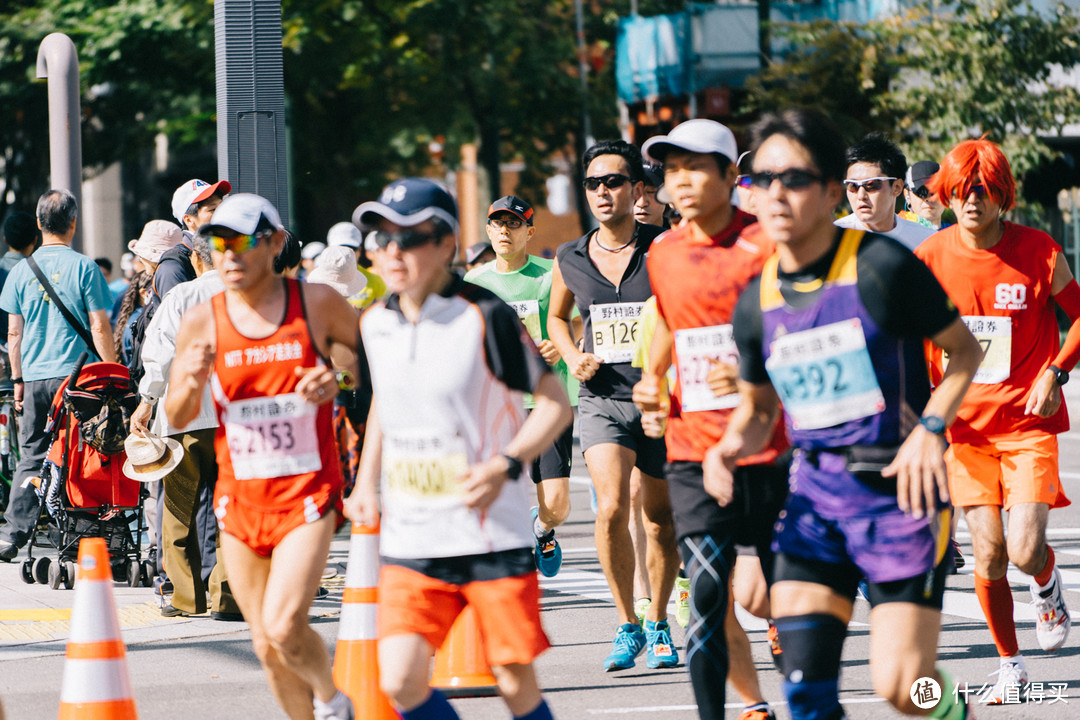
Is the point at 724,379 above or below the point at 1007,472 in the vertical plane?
above

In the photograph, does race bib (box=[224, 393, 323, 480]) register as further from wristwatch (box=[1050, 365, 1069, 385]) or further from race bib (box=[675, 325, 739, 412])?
wristwatch (box=[1050, 365, 1069, 385])

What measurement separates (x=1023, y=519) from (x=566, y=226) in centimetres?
4895

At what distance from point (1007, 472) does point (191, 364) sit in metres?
3.30

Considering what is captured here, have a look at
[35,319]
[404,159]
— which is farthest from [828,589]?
[404,159]

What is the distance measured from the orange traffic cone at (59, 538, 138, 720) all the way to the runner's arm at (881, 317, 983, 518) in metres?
2.51

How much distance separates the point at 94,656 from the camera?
505 centimetres

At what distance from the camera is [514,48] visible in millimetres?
28328

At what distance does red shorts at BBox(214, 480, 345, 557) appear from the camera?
5.18 meters

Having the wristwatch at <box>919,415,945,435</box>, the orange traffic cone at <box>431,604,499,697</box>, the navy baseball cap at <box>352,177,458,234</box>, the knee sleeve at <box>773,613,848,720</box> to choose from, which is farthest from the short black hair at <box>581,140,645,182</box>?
the knee sleeve at <box>773,613,848,720</box>

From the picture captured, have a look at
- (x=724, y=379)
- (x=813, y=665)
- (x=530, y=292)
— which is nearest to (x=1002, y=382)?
(x=724, y=379)

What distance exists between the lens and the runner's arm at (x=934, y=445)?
4.18 m

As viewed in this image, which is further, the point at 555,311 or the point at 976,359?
the point at 555,311

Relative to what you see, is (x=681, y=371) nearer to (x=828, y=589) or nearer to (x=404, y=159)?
(x=828, y=589)

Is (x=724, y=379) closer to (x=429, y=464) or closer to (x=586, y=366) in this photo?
(x=429, y=464)
